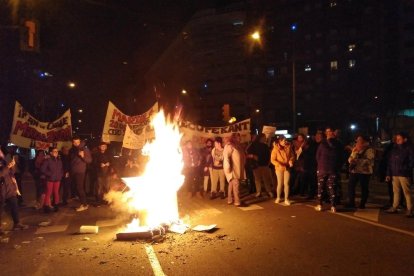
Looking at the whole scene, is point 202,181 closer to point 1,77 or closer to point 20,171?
point 20,171

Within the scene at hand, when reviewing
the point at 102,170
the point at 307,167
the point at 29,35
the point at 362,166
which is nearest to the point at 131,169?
the point at 102,170

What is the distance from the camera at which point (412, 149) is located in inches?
385

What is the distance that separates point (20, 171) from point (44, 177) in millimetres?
1948

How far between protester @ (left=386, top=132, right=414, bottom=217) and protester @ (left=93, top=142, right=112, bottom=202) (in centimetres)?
794

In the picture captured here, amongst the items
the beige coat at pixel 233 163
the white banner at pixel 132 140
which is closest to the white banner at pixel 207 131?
the white banner at pixel 132 140

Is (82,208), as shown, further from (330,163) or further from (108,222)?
(330,163)

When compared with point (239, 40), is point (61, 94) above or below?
below

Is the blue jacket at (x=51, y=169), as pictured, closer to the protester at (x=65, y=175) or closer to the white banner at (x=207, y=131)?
the protester at (x=65, y=175)

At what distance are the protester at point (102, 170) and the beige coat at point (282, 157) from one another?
5.07 m

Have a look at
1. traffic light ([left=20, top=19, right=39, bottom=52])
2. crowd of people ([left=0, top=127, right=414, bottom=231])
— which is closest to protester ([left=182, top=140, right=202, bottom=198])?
crowd of people ([left=0, top=127, right=414, bottom=231])

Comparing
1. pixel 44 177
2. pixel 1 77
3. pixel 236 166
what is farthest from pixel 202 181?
pixel 1 77

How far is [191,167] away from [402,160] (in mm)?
6552

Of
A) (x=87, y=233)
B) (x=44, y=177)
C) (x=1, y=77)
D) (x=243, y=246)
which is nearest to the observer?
(x=243, y=246)

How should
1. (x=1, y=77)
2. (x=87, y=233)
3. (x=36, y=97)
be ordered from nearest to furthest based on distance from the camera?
(x=87, y=233), (x=1, y=77), (x=36, y=97)
